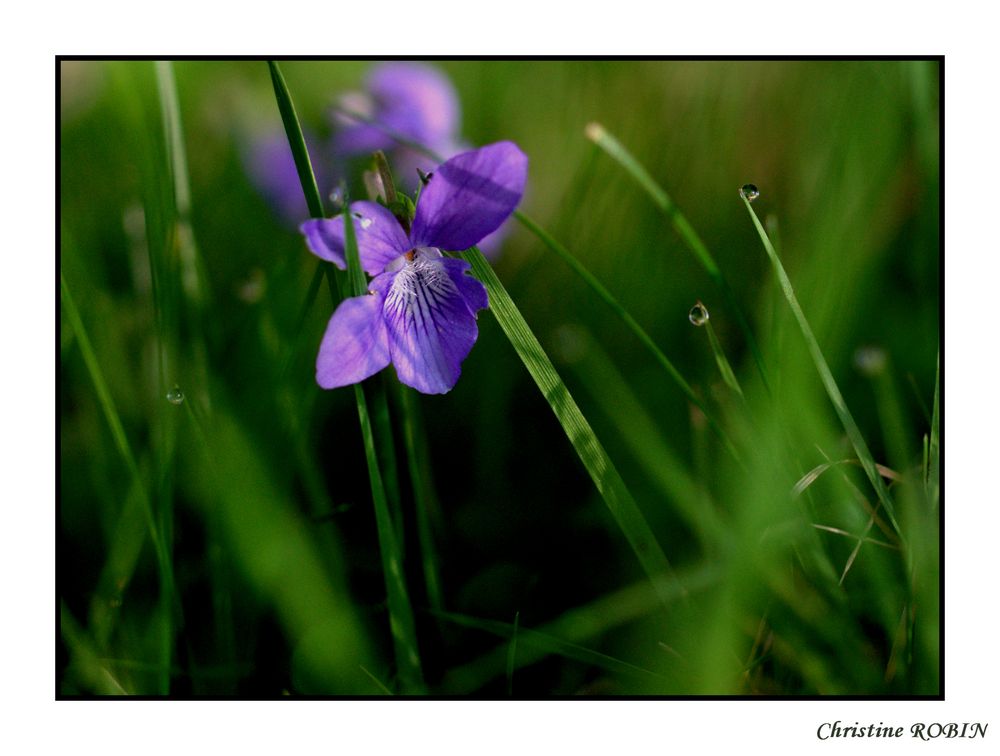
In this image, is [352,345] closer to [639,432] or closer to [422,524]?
[422,524]

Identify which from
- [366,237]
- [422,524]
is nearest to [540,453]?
[422,524]

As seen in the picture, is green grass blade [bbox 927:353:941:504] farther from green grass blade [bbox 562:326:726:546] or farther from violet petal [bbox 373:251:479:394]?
violet petal [bbox 373:251:479:394]

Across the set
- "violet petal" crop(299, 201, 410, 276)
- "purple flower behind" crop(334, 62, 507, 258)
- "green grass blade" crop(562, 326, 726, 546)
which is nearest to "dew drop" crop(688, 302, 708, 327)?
"green grass blade" crop(562, 326, 726, 546)

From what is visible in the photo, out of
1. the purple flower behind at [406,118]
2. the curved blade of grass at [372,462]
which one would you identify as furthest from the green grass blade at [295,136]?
the purple flower behind at [406,118]

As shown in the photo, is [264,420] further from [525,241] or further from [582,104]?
[582,104]

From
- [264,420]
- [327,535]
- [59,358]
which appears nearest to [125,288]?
[59,358]
